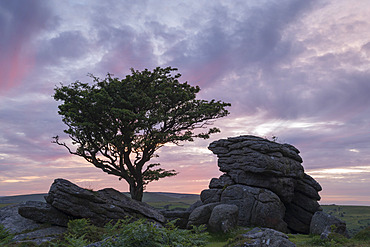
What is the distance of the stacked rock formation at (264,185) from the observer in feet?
99.5

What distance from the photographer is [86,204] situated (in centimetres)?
2280

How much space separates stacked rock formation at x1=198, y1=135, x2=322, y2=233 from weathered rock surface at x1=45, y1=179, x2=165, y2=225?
10.2 metres

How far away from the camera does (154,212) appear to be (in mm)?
25953

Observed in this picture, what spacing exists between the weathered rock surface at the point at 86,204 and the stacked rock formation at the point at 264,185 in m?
10.2

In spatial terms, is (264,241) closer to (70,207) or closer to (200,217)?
(200,217)

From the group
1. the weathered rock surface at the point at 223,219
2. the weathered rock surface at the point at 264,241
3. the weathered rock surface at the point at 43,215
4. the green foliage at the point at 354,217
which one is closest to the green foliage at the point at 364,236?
the weathered rock surface at the point at 223,219

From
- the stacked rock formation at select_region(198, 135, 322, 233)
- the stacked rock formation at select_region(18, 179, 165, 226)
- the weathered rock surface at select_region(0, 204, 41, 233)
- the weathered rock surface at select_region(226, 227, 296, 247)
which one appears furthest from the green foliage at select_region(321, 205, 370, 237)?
the weathered rock surface at select_region(0, 204, 41, 233)

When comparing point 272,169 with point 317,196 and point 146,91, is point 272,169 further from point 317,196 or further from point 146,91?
point 146,91

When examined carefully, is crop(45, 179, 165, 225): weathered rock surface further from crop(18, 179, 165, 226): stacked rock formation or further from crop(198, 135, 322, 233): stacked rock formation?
crop(198, 135, 322, 233): stacked rock formation

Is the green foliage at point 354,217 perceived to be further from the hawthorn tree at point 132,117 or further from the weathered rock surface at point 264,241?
the weathered rock surface at point 264,241

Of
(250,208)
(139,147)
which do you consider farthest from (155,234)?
(139,147)

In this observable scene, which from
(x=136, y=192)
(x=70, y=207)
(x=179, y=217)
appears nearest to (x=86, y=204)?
(x=70, y=207)

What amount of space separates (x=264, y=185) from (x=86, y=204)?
19.5m

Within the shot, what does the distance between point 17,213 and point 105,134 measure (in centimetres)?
1449
